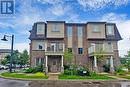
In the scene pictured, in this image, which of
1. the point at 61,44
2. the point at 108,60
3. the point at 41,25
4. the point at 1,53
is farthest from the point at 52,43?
the point at 1,53

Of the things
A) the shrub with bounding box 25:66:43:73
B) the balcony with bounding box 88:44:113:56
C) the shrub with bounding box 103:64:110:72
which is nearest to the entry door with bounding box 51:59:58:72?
the shrub with bounding box 25:66:43:73

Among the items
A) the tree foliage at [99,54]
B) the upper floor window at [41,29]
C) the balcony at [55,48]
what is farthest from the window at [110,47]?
the upper floor window at [41,29]

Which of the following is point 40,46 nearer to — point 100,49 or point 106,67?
point 100,49

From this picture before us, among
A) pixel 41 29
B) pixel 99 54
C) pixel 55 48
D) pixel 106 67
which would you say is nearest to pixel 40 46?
pixel 55 48

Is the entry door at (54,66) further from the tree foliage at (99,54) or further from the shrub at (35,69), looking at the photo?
the tree foliage at (99,54)

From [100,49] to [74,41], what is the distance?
5.28m

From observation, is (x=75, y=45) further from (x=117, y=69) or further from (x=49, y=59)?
(x=117, y=69)

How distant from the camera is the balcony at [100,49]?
34.0 meters

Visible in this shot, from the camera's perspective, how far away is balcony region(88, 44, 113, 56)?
33981 mm

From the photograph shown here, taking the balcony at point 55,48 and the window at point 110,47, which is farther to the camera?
the balcony at point 55,48

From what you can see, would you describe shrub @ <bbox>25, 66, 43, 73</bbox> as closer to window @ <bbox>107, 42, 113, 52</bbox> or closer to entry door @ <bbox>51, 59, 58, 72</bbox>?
entry door @ <bbox>51, 59, 58, 72</bbox>

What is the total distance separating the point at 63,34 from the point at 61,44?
6.05 feet

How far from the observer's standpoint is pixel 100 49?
34.5 m

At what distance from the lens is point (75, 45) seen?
3731cm
